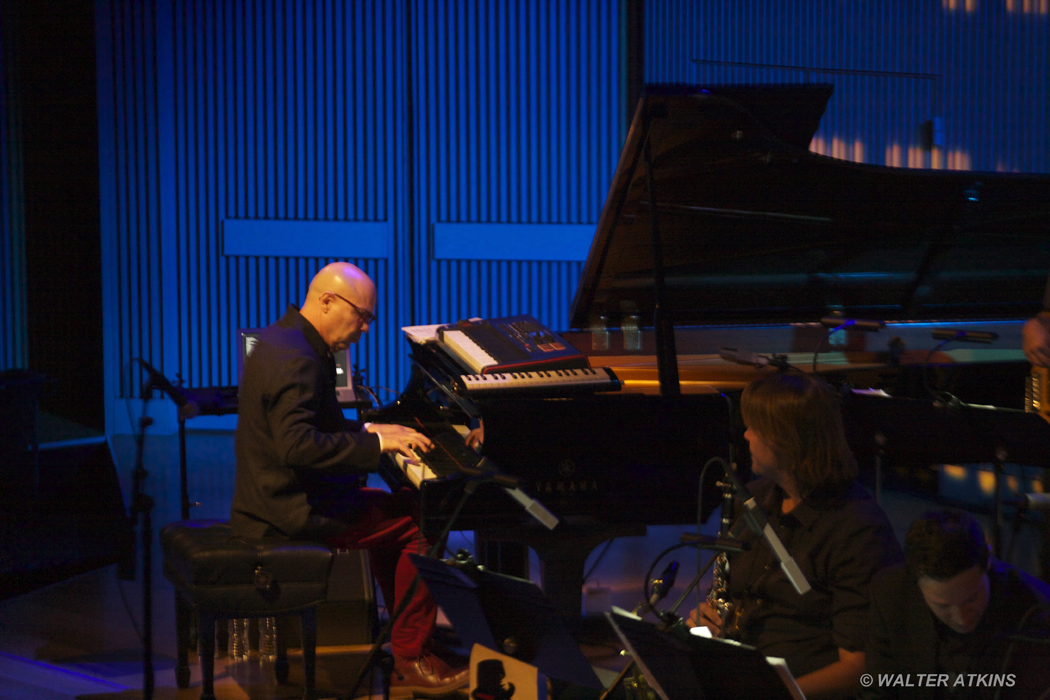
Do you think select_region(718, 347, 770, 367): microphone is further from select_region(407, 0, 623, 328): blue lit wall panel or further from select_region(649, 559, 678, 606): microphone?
select_region(407, 0, 623, 328): blue lit wall panel

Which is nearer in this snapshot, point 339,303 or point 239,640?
point 339,303

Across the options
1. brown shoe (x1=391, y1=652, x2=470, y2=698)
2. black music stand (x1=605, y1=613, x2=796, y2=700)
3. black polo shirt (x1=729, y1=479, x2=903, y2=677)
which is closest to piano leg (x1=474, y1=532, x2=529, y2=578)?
brown shoe (x1=391, y1=652, x2=470, y2=698)

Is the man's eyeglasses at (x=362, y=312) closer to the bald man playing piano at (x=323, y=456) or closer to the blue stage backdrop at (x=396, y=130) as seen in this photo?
the bald man playing piano at (x=323, y=456)

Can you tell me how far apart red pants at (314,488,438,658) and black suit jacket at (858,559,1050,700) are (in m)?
1.50

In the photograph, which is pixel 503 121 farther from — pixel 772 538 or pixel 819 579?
pixel 772 538

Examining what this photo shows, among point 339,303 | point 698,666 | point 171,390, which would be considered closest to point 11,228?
point 171,390

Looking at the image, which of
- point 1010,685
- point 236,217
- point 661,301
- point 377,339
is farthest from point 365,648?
point 236,217

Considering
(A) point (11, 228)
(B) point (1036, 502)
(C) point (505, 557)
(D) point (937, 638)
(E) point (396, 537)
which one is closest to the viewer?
(D) point (937, 638)

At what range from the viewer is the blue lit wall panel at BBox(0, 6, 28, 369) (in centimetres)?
565

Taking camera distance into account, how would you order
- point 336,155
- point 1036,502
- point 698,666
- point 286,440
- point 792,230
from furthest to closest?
point 336,155 < point 792,230 < point 286,440 < point 1036,502 < point 698,666

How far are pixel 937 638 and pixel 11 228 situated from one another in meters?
5.96

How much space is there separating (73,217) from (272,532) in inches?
192

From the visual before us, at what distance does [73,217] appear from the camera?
21.2ft

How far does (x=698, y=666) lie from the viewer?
1.32 m
